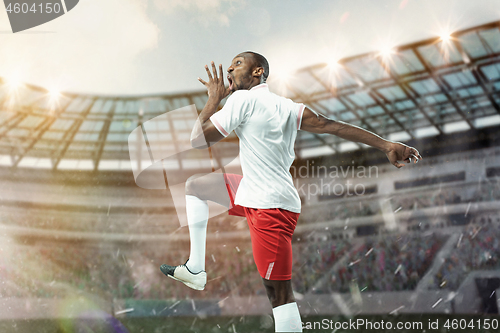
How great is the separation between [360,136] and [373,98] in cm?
652

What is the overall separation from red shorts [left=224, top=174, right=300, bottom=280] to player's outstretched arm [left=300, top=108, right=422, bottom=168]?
0.54 metres

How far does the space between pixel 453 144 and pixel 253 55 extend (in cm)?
647

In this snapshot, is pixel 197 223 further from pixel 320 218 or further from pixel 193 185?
pixel 320 218

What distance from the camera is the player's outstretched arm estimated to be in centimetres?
189

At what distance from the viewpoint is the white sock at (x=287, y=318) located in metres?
1.82

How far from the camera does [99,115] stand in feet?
34.5

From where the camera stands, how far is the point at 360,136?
1.96 m

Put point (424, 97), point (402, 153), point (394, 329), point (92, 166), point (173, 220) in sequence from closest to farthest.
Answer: point (402, 153) < point (394, 329) < point (424, 97) < point (92, 166) < point (173, 220)

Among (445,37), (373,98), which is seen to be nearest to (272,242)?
(445,37)

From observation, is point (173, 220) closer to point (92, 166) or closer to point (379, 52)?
point (92, 166)

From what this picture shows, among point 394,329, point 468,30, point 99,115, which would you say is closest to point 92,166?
point 99,115

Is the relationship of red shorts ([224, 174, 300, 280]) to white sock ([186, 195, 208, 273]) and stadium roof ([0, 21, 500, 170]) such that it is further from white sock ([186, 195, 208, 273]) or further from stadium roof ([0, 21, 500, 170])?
stadium roof ([0, 21, 500, 170])

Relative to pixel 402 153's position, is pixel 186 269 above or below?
below

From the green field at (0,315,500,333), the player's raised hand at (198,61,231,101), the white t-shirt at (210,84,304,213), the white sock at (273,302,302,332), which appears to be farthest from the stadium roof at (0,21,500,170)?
the white sock at (273,302,302,332)
